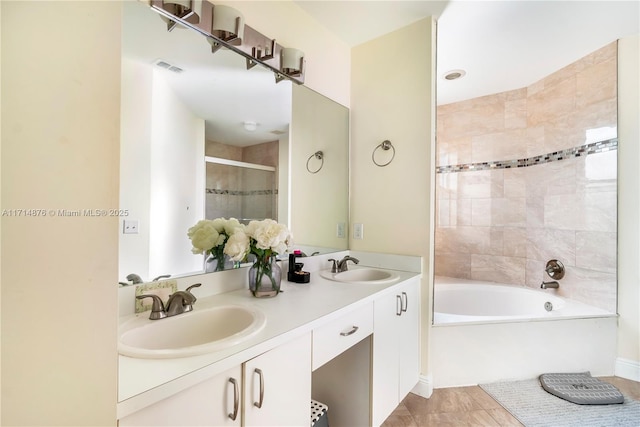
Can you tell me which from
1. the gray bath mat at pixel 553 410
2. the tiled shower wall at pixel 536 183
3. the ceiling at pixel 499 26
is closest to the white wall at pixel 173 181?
the ceiling at pixel 499 26

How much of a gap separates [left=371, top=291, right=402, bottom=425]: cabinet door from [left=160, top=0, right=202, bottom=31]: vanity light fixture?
1.49 meters

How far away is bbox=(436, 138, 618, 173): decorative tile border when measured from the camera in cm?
214

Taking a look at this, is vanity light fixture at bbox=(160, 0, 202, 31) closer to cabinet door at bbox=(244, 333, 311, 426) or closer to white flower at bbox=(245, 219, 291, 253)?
white flower at bbox=(245, 219, 291, 253)

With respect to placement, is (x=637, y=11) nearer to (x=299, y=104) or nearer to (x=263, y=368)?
(x=299, y=104)

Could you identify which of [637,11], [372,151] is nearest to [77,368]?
[372,151]

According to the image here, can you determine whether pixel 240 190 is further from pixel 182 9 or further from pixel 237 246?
pixel 182 9

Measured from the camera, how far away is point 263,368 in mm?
808

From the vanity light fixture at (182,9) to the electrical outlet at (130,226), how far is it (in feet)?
2.58

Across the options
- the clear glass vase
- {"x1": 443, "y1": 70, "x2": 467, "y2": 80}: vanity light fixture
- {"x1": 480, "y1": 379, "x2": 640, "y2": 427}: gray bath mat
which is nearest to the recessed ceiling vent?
the clear glass vase

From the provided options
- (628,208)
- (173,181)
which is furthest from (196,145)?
(628,208)

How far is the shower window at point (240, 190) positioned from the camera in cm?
130

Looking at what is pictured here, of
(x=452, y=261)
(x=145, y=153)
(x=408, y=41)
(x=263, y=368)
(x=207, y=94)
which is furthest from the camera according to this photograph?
(x=452, y=261)

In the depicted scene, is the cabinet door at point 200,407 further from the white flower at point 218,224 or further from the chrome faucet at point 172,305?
the white flower at point 218,224

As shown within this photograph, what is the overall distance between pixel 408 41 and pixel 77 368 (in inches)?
88.6
